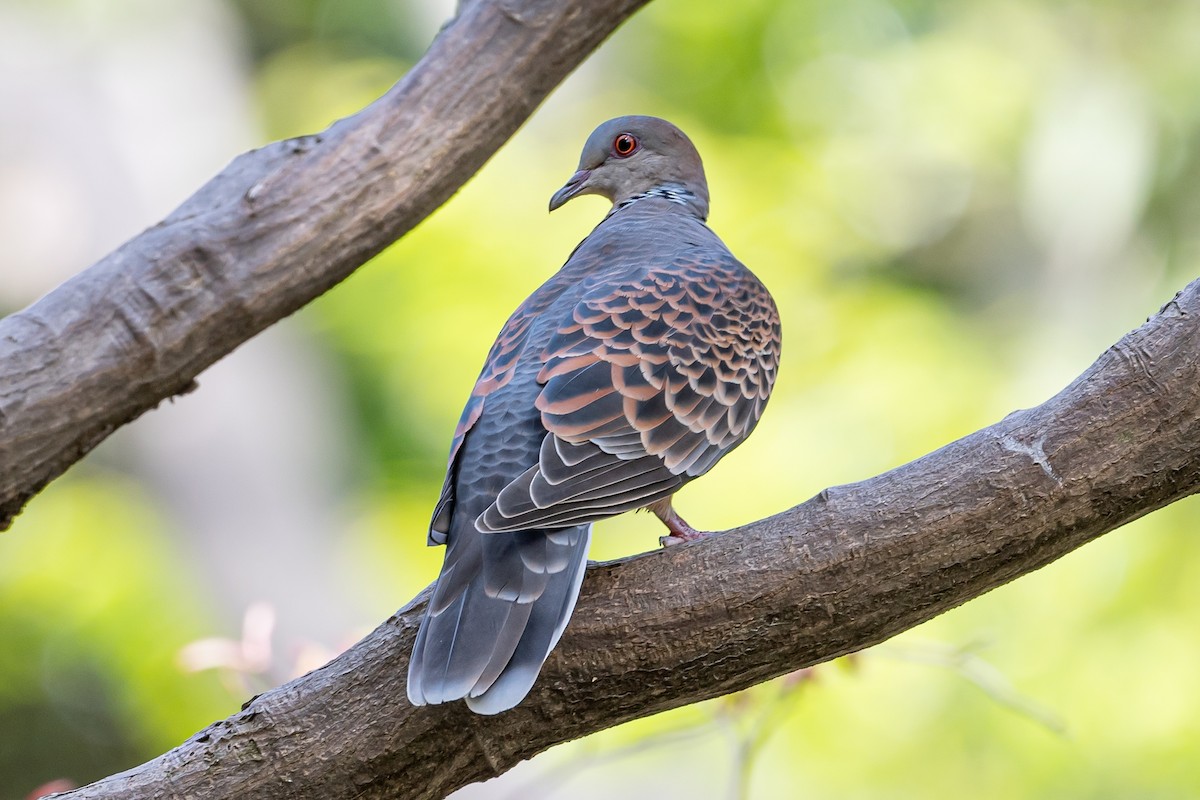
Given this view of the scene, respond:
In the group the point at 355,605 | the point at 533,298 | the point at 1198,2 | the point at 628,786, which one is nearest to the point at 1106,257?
the point at 1198,2

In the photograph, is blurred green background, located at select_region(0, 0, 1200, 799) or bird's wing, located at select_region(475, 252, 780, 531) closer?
bird's wing, located at select_region(475, 252, 780, 531)

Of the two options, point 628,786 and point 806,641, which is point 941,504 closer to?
point 806,641

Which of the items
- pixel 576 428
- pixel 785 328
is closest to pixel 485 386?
pixel 576 428

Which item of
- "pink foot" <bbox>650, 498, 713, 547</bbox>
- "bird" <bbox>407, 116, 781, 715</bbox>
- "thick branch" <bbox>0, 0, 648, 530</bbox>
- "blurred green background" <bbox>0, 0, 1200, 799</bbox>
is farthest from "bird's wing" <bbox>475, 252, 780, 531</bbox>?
A: "blurred green background" <bbox>0, 0, 1200, 799</bbox>

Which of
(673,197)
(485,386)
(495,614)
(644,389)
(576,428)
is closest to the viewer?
(495,614)

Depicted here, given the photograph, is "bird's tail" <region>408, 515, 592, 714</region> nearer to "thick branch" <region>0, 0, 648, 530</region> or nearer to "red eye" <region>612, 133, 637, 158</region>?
"thick branch" <region>0, 0, 648, 530</region>

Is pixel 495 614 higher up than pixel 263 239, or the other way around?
pixel 263 239

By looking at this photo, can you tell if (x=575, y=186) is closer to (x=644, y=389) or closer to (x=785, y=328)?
(x=644, y=389)

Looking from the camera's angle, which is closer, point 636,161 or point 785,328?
point 636,161

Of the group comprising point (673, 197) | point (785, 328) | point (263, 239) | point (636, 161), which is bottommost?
point (263, 239)
